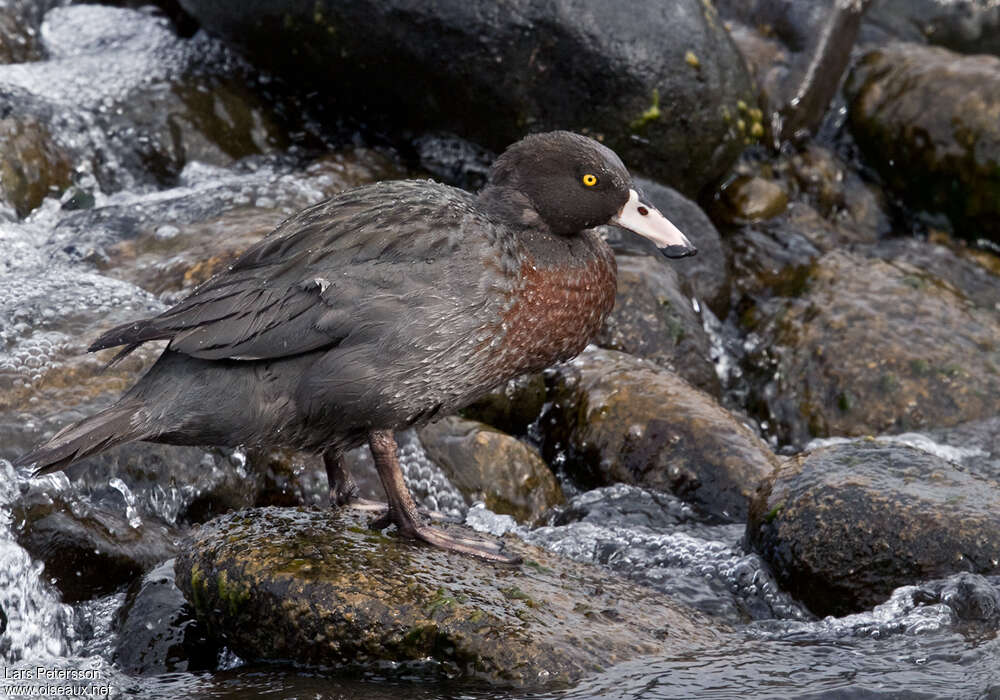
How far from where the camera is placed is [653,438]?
6.46m

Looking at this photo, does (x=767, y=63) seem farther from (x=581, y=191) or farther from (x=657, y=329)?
(x=581, y=191)

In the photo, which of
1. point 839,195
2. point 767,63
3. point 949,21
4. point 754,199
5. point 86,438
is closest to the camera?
point 86,438

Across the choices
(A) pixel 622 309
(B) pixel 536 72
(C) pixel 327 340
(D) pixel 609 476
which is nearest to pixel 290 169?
(B) pixel 536 72

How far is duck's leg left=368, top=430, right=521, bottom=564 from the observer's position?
473 cm

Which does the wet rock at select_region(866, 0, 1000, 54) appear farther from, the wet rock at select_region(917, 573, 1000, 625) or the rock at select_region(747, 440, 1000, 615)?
the wet rock at select_region(917, 573, 1000, 625)

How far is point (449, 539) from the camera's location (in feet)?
15.8

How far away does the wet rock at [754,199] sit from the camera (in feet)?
31.0

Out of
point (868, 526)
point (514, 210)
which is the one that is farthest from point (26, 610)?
point (868, 526)

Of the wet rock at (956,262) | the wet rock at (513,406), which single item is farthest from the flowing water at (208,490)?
the wet rock at (956,262)

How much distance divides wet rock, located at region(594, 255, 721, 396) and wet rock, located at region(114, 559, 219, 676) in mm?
3404

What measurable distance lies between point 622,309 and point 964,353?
2.21m

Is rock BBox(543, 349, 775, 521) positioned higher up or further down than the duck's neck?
further down

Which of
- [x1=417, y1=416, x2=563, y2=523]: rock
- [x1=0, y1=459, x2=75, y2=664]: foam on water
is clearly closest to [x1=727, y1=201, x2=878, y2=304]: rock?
[x1=417, y1=416, x2=563, y2=523]: rock

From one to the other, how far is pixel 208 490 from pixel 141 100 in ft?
12.7
